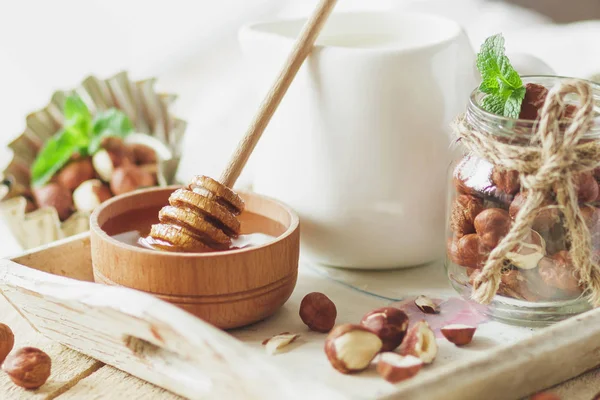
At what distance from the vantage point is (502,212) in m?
0.72

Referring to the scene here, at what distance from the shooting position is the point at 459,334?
0.71m

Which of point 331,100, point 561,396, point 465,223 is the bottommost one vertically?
point 561,396

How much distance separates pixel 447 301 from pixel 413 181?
5.1 inches

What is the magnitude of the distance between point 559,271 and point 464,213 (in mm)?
97

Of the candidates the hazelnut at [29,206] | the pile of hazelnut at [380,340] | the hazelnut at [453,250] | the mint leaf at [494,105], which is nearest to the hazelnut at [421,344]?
the pile of hazelnut at [380,340]

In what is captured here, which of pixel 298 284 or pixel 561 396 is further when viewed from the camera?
pixel 298 284

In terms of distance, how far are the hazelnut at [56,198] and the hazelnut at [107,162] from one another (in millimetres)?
66

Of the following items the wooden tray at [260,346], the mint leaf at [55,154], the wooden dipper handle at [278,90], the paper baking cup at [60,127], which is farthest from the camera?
the mint leaf at [55,154]

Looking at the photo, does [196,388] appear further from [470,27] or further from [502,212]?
[470,27]

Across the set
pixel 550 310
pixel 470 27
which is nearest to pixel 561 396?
pixel 550 310

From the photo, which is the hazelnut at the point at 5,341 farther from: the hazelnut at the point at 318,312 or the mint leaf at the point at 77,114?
the mint leaf at the point at 77,114

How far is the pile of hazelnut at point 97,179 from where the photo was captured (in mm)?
1210

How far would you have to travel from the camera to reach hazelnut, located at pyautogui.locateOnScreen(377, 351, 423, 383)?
64 cm

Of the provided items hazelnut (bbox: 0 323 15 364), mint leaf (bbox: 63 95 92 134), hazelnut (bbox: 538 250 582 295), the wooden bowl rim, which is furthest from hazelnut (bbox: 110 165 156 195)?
hazelnut (bbox: 538 250 582 295)
